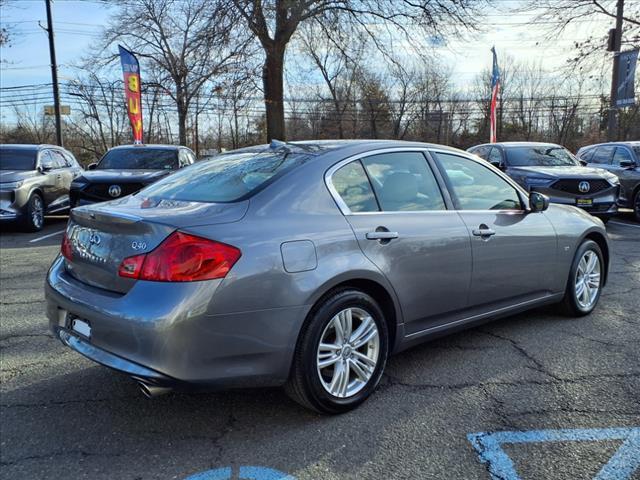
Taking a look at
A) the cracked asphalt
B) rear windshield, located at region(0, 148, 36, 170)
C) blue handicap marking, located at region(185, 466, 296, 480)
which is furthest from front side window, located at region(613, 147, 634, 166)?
rear windshield, located at region(0, 148, 36, 170)

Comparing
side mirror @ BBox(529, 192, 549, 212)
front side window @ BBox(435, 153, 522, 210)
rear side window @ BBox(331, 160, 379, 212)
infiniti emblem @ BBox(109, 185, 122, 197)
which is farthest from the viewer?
infiniti emblem @ BBox(109, 185, 122, 197)

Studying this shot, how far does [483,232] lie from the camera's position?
380 cm

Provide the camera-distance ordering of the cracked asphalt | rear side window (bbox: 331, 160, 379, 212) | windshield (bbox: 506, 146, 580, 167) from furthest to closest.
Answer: windshield (bbox: 506, 146, 580, 167)
rear side window (bbox: 331, 160, 379, 212)
the cracked asphalt

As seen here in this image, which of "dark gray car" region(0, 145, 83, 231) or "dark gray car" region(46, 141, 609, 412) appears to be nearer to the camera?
"dark gray car" region(46, 141, 609, 412)

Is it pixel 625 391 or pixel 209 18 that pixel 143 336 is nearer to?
pixel 625 391

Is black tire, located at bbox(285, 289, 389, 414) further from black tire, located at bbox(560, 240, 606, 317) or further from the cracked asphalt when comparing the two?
black tire, located at bbox(560, 240, 606, 317)

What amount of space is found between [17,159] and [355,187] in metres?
10.2

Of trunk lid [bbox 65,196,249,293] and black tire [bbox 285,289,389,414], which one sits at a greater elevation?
trunk lid [bbox 65,196,249,293]

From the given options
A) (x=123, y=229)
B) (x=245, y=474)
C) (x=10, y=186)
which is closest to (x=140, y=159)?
(x=10, y=186)

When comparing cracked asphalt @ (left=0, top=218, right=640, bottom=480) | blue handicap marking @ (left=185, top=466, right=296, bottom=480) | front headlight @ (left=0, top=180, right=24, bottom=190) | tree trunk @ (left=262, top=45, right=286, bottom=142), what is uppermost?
tree trunk @ (left=262, top=45, right=286, bottom=142)

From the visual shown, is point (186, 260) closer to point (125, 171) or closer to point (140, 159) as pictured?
point (125, 171)

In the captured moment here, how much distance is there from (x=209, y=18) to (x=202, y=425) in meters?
17.6

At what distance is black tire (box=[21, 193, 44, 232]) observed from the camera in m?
10.3

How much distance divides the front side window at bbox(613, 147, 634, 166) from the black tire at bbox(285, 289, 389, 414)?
11.2m
